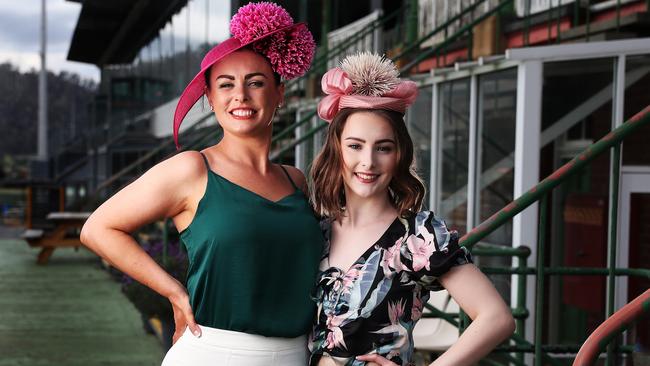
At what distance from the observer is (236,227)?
1.92 metres

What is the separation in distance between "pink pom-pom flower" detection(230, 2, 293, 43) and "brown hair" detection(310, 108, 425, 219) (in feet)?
0.96

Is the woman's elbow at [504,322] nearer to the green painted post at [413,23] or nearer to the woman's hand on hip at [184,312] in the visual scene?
the woman's hand on hip at [184,312]

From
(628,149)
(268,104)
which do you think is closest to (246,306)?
(268,104)

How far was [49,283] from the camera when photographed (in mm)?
10859

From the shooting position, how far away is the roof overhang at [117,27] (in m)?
18.7

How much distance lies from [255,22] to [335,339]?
818mm

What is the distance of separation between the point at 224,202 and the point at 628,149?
3.75 meters

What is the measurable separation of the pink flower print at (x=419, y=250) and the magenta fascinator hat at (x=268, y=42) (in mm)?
554

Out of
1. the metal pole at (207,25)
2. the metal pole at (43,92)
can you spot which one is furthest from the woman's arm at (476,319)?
the metal pole at (43,92)

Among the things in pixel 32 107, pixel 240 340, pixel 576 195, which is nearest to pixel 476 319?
pixel 240 340

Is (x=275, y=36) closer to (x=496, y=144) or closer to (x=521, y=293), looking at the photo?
(x=521, y=293)

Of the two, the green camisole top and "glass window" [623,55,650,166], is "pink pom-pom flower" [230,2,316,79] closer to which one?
the green camisole top

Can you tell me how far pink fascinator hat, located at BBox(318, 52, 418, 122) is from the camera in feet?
6.45

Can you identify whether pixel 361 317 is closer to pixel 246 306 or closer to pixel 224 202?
pixel 246 306
